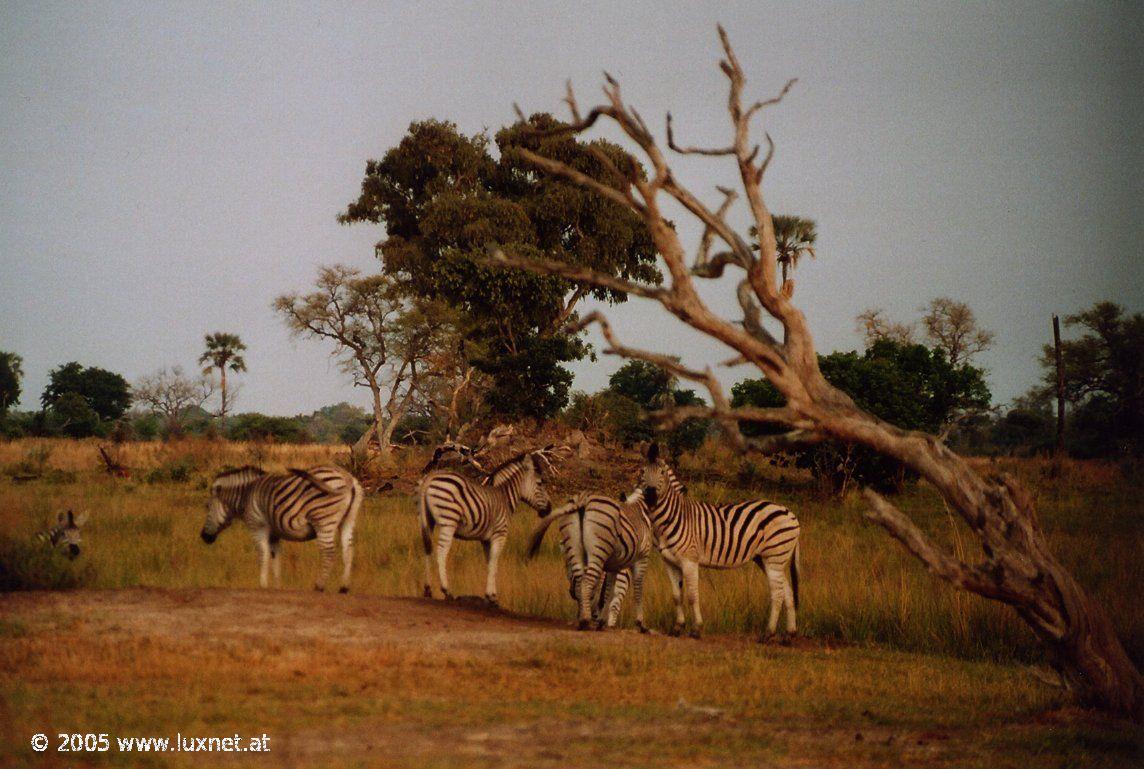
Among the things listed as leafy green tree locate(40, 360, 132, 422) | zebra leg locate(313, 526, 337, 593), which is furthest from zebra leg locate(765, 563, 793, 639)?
leafy green tree locate(40, 360, 132, 422)

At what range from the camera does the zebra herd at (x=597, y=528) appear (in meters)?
11.3

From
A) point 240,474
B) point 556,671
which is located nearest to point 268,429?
point 240,474

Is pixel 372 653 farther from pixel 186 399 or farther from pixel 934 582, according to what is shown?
pixel 186 399

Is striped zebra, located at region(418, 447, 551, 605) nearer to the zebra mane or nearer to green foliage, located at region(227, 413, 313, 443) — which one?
the zebra mane

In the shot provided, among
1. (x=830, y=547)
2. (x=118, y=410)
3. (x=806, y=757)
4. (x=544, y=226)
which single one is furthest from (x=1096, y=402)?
(x=118, y=410)

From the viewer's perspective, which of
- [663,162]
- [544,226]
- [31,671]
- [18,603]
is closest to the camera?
[31,671]

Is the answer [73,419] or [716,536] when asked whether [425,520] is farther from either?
[73,419]

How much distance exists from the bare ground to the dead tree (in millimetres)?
531

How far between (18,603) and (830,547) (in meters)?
11.5

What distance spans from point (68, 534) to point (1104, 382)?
111ft

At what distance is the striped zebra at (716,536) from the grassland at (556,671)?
62 centimetres

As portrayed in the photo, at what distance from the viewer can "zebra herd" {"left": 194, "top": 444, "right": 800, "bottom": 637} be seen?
446 inches

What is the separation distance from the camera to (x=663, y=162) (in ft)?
28.3

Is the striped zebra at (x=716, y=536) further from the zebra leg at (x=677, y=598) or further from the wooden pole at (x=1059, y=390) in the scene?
the wooden pole at (x=1059, y=390)
